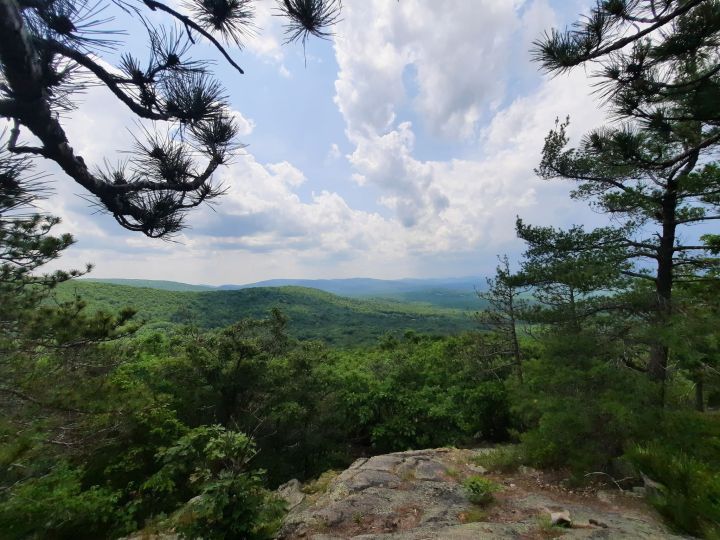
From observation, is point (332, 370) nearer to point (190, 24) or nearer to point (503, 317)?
point (503, 317)

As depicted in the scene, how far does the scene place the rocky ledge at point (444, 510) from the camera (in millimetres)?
3854

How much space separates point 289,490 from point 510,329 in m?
8.10

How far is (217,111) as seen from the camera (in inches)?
87.8

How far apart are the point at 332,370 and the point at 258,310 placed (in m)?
73.3

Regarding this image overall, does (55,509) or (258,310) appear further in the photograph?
(258,310)

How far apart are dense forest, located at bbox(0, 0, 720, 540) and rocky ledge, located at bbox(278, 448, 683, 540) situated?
1.42 feet

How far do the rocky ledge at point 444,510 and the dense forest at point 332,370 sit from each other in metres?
0.43

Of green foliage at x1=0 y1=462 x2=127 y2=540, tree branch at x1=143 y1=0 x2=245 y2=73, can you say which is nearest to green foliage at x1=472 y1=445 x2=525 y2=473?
green foliage at x1=0 y1=462 x2=127 y2=540

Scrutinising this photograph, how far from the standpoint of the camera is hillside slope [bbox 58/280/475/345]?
56719 millimetres

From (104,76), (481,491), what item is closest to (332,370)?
(481,491)

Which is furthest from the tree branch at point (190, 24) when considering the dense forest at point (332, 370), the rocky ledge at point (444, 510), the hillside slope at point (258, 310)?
the hillside slope at point (258, 310)

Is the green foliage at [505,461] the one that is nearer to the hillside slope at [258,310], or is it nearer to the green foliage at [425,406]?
the green foliage at [425,406]

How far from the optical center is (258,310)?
81.8 m

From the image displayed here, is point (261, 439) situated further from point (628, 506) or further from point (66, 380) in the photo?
point (628, 506)
